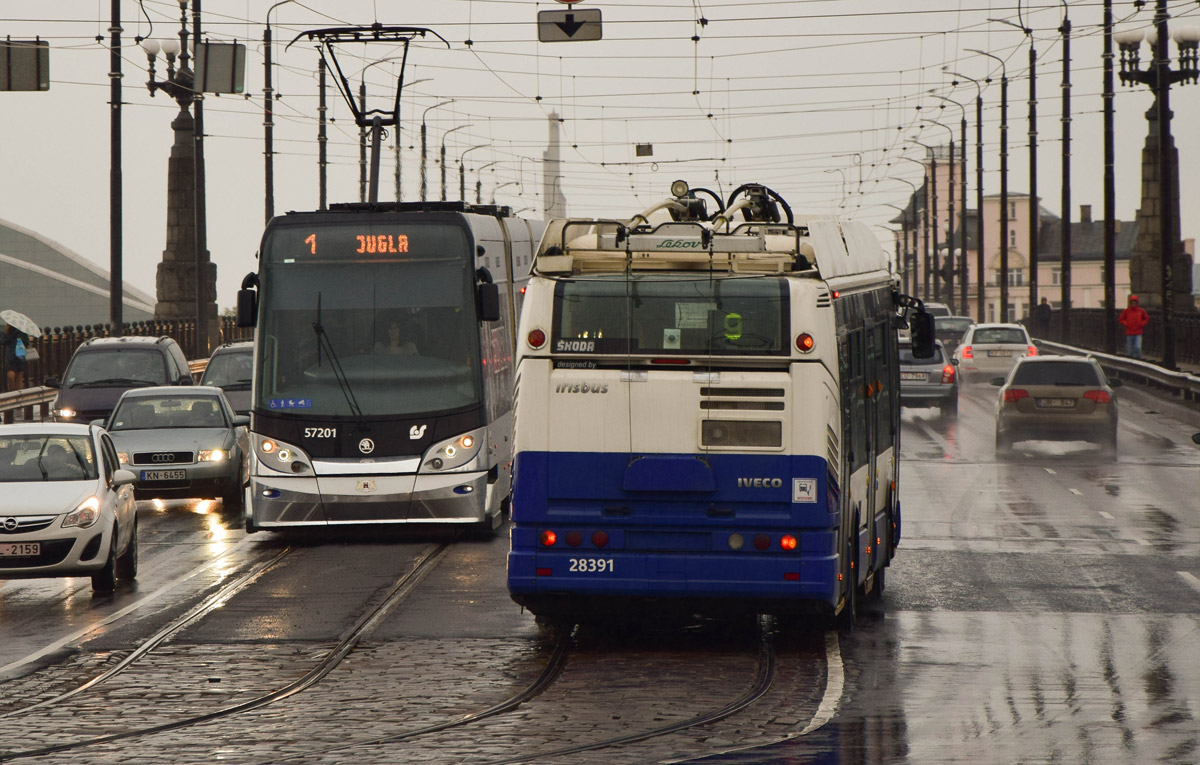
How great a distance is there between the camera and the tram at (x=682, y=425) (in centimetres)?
1241

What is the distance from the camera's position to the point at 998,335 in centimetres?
4697

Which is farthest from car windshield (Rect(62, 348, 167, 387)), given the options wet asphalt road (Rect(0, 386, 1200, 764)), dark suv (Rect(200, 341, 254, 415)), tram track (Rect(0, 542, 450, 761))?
tram track (Rect(0, 542, 450, 761))

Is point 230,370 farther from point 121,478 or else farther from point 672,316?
point 672,316

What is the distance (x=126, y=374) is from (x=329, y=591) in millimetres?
14940

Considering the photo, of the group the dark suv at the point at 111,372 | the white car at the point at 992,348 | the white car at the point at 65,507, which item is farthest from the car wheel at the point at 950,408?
the white car at the point at 65,507

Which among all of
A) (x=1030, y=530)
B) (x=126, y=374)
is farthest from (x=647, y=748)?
(x=126, y=374)

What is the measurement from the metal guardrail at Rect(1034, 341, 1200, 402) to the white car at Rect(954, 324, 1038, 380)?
1368mm

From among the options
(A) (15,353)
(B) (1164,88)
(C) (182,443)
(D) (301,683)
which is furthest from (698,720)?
(B) (1164,88)

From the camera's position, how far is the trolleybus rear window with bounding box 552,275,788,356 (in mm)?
12539

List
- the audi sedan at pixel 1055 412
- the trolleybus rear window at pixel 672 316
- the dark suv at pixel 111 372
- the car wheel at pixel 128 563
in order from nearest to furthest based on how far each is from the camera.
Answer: the trolleybus rear window at pixel 672 316, the car wheel at pixel 128 563, the dark suv at pixel 111 372, the audi sedan at pixel 1055 412

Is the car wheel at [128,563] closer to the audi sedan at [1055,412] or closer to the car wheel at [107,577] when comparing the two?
the car wheel at [107,577]

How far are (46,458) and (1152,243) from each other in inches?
1702

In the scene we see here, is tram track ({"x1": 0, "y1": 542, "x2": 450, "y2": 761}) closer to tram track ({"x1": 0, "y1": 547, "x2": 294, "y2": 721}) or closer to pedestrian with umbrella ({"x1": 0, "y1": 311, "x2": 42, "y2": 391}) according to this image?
tram track ({"x1": 0, "y1": 547, "x2": 294, "y2": 721})

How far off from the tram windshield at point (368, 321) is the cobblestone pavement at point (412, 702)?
19.5ft
